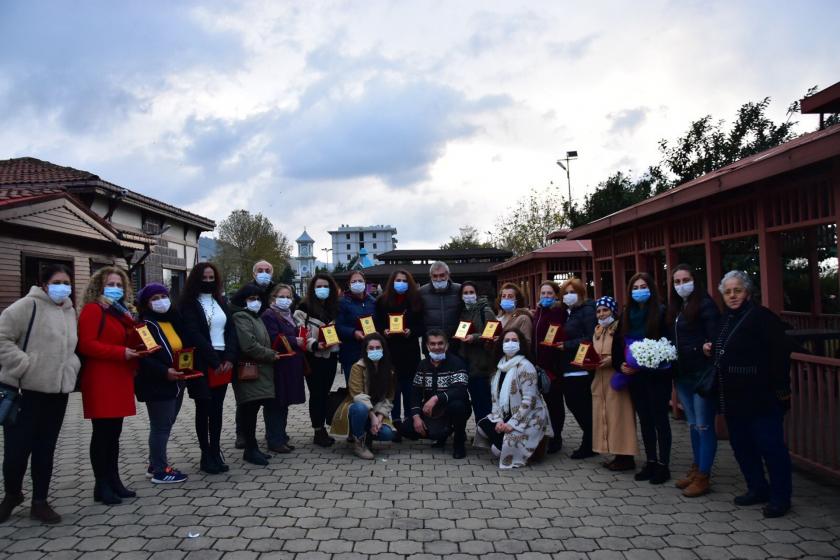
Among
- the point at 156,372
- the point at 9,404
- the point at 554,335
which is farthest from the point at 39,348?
the point at 554,335

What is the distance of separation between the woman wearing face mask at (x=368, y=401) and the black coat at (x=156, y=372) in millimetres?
Result: 1840

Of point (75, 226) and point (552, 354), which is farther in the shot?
point (75, 226)

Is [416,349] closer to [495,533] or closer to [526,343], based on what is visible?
[526,343]

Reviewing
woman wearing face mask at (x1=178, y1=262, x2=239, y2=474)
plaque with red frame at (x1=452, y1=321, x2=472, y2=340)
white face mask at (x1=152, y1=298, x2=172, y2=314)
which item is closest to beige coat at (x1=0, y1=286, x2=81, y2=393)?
white face mask at (x1=152, y1=298, x2=172, y2=314)

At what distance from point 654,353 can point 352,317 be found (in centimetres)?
343

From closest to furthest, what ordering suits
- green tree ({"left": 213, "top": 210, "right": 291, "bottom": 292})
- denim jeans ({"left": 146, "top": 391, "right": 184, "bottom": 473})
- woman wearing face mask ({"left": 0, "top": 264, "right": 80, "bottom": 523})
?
1. woman wearing face mask ({"left": 0, "top": 264, "right": 80, "bottom": 523})
2. denim jeans ({"left": 146, "top": 391, "right": 184, "bottom": 473})
3. green tree ({"left": 213, "top": 210, "right": 291, "bottom": 292})

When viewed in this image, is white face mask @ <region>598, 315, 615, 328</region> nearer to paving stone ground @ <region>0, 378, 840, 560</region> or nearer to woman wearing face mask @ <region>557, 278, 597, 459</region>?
woman wearing face mask @ <region>557, 278, 597, 459</region>

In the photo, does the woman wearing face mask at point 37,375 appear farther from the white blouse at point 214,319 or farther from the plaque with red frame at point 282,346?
the plaque with red frame at point 282,346

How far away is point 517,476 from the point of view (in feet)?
18.3

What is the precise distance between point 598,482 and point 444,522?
1723mm

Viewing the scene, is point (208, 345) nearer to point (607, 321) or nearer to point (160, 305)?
point (160, 305)

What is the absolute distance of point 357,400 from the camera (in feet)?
20.9

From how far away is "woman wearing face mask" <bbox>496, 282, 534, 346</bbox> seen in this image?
21.1ft

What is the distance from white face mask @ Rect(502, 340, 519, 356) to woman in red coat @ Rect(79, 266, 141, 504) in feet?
11.3
